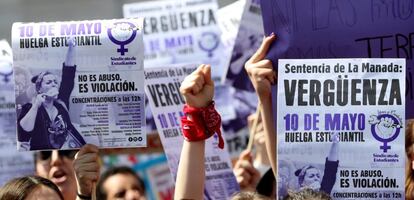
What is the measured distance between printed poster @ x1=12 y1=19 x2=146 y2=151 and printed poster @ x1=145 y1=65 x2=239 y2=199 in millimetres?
704

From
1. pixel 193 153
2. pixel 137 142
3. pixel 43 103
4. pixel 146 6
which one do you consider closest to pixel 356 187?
pixel 193 153

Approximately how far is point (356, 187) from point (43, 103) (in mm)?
1303

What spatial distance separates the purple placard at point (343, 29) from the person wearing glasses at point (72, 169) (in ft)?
2.71

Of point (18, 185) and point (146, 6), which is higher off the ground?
point (146, 6)

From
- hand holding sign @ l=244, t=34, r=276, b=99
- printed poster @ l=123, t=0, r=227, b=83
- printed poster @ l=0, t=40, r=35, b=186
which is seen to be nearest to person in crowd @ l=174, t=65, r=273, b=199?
hand holding sign @ l=244, t=34, r=276, b=99

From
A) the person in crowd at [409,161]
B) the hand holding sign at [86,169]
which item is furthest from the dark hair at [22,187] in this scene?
the person in crowd at [409,161]

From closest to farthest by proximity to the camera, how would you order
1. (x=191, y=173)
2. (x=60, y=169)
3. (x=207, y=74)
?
(x=191, y=173), (x=207, y=74), (x=60, y=169)

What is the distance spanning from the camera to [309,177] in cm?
468

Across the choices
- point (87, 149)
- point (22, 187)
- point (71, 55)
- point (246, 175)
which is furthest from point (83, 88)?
point (246, 175)

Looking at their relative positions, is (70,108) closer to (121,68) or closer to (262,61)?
(121,68)

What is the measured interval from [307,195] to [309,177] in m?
0.07

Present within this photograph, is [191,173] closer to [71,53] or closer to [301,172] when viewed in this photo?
[301,172]

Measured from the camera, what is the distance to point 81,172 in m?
5.07

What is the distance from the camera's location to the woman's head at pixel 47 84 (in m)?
5.17
